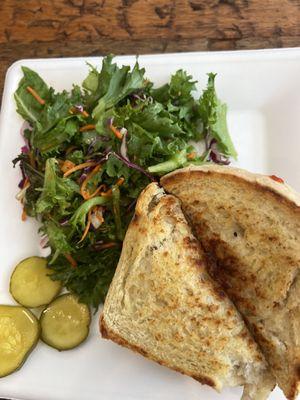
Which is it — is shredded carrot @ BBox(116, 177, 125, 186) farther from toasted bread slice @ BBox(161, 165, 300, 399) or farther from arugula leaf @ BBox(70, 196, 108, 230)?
toasted bread slice @ BBox(161, 165, 300, 399)

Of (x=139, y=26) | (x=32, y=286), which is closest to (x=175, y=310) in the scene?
(x=32, y=286)

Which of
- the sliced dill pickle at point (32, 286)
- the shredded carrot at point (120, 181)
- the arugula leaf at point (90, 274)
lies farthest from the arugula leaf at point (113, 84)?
the sliced dill pickle at point (32, 286)

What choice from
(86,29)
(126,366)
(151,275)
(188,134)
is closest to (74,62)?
(86,29)

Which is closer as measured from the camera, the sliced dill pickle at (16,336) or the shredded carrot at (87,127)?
the sliced dill pickle at (16,336)

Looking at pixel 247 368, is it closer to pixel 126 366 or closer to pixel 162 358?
pixel 162 358

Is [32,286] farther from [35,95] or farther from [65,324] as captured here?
[35,95]

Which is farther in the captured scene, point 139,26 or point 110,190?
point 139,26

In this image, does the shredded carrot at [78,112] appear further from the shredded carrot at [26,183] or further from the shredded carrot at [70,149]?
the shredded carrot at [26,183]
